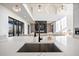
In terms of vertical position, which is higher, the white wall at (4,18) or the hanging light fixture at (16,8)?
the hanging light fixture at (16,8)

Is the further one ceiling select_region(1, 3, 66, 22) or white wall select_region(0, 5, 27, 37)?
ceiling select_region(1, 3, 66, 22)

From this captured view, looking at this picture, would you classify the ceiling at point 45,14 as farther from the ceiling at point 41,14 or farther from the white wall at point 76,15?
the white wall at point 76,15

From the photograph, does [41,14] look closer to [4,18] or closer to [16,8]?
[16,8]

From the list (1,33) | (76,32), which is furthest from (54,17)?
(1,33)

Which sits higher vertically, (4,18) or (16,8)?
(16,8)

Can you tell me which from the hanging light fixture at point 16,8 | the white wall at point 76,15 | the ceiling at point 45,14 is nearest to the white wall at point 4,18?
the hanging light fixture at point 16,8

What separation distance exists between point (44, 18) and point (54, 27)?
18cm

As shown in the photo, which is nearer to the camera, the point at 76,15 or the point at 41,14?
the point at 76,15

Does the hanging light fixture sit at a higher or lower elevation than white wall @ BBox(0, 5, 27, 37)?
higher

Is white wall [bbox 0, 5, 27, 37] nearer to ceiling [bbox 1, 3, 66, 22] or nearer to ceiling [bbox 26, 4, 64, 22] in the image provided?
ceiling [bbox 1, 3, 66, 22]

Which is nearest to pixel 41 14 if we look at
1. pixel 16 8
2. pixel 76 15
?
pixel 16 8

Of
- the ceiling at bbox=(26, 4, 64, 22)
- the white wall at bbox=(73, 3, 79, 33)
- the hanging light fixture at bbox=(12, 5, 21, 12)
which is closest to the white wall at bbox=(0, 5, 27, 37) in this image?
the hanging light fixture at bbox=(12, 5, 21, 12)

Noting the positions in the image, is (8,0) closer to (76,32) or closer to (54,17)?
(54,17)

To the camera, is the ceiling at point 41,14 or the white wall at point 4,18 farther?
the ceiling at point 41,14
